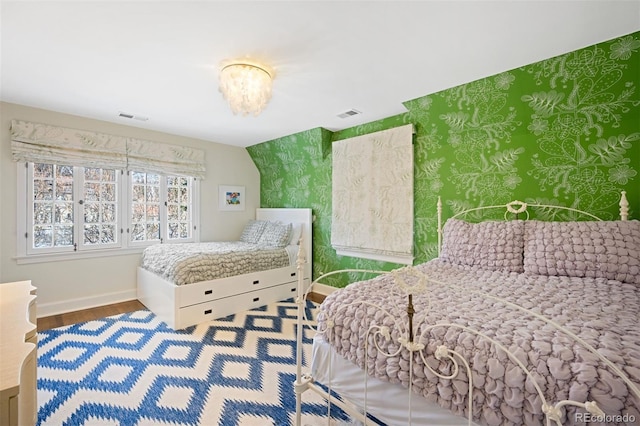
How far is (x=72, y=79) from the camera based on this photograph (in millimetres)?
2348

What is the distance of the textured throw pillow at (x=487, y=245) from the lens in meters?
2.05

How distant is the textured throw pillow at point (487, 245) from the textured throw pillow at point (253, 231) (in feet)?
8.99

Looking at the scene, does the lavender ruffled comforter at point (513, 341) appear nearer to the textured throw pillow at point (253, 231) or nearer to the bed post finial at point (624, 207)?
the bed post finial at point (624, 207)

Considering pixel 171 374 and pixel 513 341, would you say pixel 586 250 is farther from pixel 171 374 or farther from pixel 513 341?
pixel 171 374

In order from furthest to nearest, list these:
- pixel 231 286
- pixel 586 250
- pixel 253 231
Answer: pixel 253 231
pixel 231 286
pixel 586 250

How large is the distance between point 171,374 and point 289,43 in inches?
94.8

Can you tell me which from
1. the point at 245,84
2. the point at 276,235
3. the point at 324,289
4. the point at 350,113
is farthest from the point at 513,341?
the point at 276,235

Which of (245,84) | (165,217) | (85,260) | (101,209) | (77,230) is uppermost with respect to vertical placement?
(245,84)

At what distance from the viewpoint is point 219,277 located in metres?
3.02

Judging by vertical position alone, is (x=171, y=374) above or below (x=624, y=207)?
below

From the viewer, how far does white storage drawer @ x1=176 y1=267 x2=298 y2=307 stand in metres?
2.75

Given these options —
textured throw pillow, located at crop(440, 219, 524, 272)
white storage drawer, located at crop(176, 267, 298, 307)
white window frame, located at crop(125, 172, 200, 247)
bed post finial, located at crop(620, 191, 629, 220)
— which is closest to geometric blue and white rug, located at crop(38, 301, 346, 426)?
white storage drawer, located at crop(176, 267, 298, 307)

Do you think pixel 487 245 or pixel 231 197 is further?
pixel 231 197

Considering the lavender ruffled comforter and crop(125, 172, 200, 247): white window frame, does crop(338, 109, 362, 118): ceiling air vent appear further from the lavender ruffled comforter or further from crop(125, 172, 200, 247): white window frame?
crop(125, 172, 200, 247): white window frame
